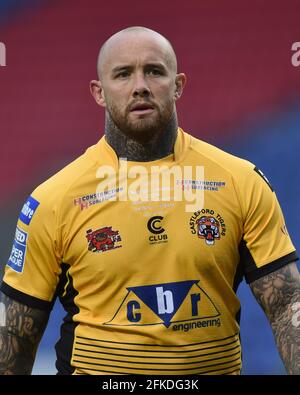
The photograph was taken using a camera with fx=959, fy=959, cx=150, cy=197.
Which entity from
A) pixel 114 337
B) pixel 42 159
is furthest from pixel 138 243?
pixel 42 159

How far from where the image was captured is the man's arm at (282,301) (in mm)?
2930

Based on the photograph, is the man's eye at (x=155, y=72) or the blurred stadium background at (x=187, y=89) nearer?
the man's eye at (x=155, y=72)

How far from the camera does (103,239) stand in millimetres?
2984

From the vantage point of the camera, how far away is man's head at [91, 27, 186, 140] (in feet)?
9.83

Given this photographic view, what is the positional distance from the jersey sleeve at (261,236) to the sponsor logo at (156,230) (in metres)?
0.26

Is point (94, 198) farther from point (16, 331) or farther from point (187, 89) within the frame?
point (187, 89)

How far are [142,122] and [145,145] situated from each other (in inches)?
4.0

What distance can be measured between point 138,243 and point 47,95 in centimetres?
214

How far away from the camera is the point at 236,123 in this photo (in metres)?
4.93

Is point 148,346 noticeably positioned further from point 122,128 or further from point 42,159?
point 42,159
